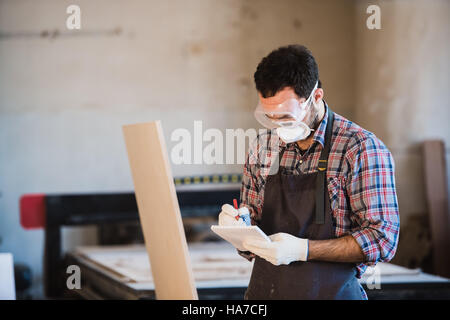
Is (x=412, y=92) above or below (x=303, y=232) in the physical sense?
above

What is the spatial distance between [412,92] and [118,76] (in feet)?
10.3

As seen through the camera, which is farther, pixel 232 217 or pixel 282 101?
pixel 232 217

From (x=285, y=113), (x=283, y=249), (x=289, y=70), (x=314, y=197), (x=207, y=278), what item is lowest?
(x=207, y=278)

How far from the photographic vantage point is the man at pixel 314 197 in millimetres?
1705

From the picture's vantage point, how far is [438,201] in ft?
16.6

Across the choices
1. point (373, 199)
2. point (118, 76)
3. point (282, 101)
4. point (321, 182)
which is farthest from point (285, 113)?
point (118, 76)

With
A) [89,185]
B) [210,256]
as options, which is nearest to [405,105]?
[210,256]

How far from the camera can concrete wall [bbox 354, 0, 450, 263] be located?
5133 mm

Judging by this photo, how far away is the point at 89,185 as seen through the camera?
606cm

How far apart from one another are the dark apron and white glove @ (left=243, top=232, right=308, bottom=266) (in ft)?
0.29

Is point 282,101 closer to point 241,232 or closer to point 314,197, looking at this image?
point 314,197

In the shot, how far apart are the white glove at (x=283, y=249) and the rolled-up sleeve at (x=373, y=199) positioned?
0.17m

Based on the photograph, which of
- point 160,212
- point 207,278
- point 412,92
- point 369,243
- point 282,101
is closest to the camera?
point 369,243

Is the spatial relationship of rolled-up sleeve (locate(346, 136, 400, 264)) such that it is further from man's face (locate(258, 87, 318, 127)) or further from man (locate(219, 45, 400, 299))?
man's face (locate(258, 87, 318, 127))
